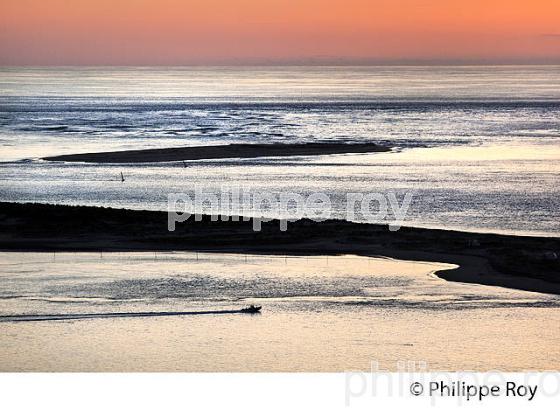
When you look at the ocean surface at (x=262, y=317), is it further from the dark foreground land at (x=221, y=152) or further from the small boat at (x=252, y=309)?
the dark foreground land at (x=221, y=152)

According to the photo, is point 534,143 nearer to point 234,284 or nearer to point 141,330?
point 234,284

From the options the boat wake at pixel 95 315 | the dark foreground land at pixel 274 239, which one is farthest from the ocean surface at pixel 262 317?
the dark foreground land at pixel 274 239

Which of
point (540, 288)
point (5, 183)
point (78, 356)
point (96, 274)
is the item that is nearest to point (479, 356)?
point (540, 288)

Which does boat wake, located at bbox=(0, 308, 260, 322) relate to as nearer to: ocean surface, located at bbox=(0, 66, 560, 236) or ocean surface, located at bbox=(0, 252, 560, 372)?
ocean surface, located at bbox=(0, 252, 560, 372)

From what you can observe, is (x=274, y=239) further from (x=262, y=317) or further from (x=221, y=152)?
(x=221, y=152)

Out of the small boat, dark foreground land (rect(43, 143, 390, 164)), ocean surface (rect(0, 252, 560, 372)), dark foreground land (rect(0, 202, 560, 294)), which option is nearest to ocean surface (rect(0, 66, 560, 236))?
dark foreground land (rect(43, 143, 390, 164))

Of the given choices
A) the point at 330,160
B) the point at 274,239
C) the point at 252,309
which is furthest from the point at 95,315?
the point at 330,160
